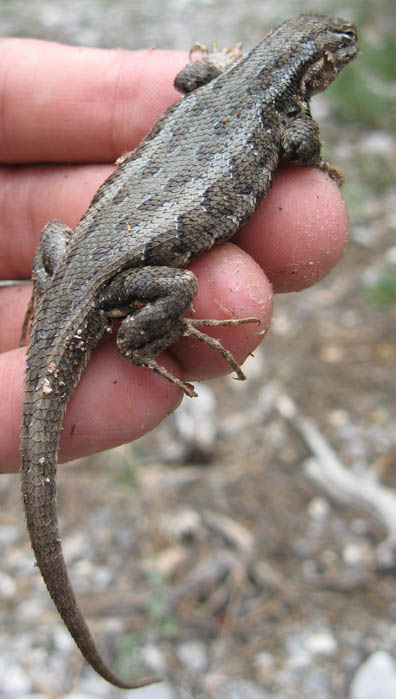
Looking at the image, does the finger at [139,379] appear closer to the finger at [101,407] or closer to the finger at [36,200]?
the finger at [101,407]

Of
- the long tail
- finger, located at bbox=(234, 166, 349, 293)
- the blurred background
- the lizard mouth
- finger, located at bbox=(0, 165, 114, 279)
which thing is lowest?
the blurred background

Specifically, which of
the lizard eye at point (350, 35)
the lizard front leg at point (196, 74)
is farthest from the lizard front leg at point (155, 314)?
the lizard eye at point (350, 35)

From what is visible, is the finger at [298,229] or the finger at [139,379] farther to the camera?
the finger at [298,229]

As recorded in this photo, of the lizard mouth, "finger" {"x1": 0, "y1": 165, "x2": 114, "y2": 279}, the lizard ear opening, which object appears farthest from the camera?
"finger" {"x1": 0, "y1": 165, "x2": 114, "y2": 279}

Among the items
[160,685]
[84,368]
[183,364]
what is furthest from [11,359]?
[160,685]

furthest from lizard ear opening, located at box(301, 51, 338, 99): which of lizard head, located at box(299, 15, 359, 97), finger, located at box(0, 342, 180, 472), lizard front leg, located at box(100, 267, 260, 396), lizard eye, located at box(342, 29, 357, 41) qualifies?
finger, located at box(0, 342, 180, 472)

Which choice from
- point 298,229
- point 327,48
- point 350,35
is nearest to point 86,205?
point 298,229

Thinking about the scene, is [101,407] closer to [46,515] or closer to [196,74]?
[46,515]

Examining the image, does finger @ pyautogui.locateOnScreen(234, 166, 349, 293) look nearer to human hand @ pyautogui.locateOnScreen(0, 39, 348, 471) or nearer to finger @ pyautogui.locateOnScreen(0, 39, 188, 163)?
human hand @ pyautogui.locateOnScreen(0, 39, 348, 471)
